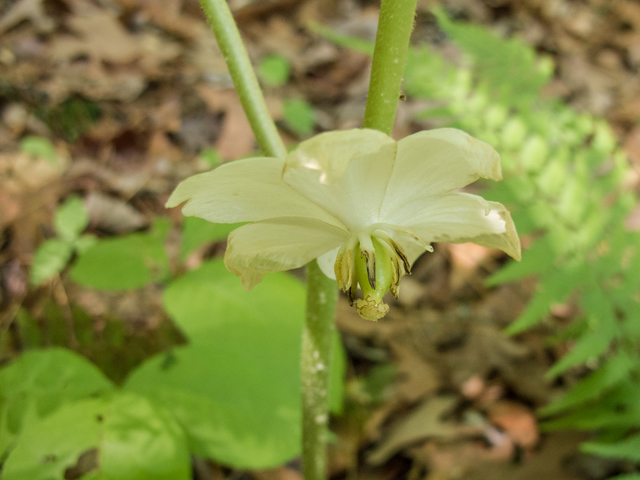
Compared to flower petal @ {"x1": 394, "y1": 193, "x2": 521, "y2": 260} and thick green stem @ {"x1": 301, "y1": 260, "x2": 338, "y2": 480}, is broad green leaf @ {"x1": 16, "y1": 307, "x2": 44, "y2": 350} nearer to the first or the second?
thick green stem @ {"x1": 301, "y1": 260, "x2": 338, "y2": 480}

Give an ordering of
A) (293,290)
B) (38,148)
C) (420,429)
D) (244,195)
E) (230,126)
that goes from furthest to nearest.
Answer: (230,126)
(38,148)
(420,429)
(293,290)
(244,195)

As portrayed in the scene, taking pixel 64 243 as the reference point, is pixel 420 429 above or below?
below

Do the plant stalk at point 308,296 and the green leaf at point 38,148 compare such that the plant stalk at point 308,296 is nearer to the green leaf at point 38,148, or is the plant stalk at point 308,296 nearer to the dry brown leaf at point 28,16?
the green leaf at point 38,148

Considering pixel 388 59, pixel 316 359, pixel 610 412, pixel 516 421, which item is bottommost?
pixel 516 421

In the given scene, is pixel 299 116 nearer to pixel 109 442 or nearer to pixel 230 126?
pixel 230 126

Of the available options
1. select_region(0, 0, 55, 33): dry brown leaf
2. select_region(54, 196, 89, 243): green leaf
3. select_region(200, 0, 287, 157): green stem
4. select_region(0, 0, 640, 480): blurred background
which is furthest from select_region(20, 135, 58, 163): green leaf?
select_region(200, 0, 287, 157): green stem

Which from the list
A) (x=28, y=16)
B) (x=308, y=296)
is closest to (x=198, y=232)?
(x=308, y=296)

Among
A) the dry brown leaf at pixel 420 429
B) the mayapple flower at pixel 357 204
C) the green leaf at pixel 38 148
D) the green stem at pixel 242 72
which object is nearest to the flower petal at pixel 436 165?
the mayapple flower at pixel 357 204
